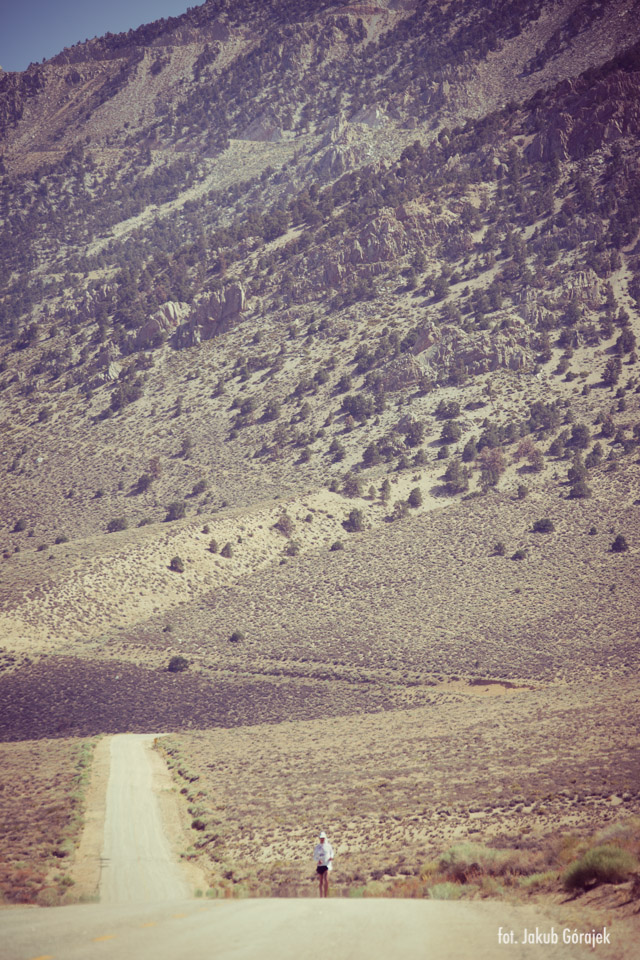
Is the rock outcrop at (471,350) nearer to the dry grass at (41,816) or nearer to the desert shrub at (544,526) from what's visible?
the desert shrub at (544,526)

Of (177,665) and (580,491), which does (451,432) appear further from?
(177,665)

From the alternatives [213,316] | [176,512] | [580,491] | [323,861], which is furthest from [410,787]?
[213,316]

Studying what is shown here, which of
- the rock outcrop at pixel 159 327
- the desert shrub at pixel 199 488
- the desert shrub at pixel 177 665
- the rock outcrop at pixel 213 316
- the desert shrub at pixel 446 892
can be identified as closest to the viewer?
the desert shrub at pixel 446 892

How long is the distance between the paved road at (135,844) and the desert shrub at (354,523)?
37770 mm

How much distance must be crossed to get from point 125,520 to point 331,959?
207ft

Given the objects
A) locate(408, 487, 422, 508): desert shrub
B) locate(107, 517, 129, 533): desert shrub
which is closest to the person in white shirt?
locate(408, 487, 422, 508): desert shrub

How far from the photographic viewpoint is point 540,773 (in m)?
24.2

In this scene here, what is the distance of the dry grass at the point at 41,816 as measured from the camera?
1812 cm

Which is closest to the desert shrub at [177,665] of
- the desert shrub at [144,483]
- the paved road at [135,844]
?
the paved road at [135,844]

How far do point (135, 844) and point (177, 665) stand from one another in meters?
25.4

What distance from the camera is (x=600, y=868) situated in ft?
43.7

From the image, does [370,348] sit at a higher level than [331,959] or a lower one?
higher

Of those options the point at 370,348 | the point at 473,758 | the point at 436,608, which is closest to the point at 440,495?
the point at 436,608

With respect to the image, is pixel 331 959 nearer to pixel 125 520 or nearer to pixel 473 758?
pixel 473 758
